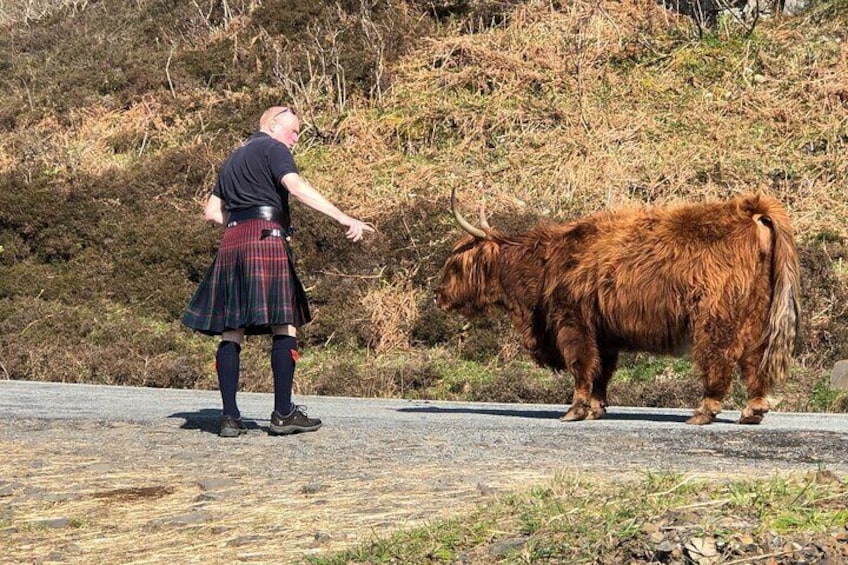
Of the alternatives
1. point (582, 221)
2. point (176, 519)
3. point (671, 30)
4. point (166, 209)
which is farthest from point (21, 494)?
point (671, 30)

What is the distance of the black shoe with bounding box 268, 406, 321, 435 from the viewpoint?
318 inches

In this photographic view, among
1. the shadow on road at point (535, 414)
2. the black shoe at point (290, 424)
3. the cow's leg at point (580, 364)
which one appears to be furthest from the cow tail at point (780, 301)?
the black shoe at point (290, 424)

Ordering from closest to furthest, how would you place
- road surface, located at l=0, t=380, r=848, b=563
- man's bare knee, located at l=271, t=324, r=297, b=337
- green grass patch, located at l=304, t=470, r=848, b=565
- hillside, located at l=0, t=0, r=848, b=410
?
green grass patch, located at l=304, t=470, r=848, b=565
road surface, located at l=0, t=380, r=848, b=563
man's bare knee, located at l=271, t=324, r=297, b=337
hillside, located at l=0, t=0, r=848, b=410

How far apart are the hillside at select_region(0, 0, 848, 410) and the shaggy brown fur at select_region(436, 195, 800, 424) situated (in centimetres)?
370

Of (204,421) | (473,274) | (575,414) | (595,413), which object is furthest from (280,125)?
(595,413)

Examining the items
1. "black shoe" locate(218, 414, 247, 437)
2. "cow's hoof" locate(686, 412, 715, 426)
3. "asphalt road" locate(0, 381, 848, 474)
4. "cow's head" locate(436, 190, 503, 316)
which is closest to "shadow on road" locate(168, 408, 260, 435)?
"asphalt road" locate(0, 381, 848, 474)

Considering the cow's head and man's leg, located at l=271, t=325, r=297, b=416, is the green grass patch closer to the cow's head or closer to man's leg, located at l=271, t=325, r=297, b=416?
man's leg, located at l=271, t=325, r=297, b=416

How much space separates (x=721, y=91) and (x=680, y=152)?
2.48 meters

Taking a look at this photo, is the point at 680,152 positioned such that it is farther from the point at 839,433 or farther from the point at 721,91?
the point at 839,433

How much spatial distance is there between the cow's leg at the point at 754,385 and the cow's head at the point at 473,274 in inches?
90.0

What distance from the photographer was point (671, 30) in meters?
24.9

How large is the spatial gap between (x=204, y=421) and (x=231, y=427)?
3.77 feet

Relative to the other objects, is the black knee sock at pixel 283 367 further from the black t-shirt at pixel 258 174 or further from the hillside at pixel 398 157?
the hillside at pixel 398 157

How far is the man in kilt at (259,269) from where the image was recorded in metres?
7.86
